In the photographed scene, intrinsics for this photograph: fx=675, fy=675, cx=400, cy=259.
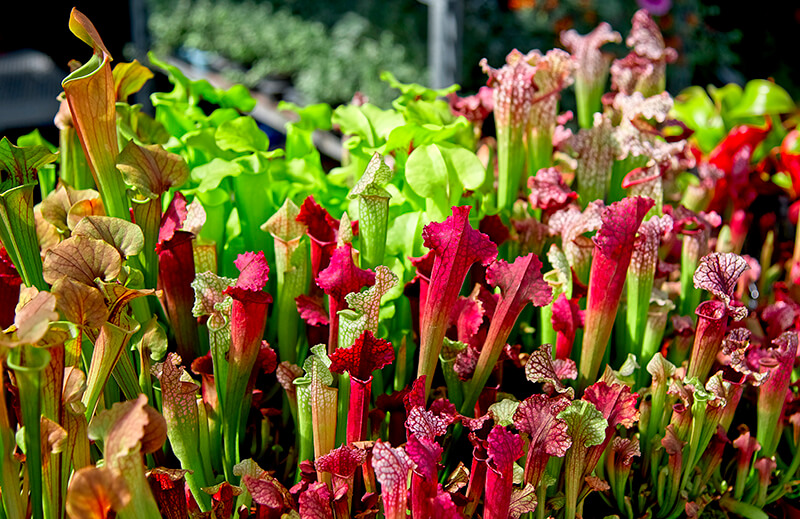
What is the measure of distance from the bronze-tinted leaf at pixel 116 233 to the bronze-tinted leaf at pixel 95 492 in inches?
7.9

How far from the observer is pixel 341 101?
12.2 feet

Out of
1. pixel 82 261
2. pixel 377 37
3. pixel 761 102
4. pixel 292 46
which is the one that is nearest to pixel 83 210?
pixel 82 261

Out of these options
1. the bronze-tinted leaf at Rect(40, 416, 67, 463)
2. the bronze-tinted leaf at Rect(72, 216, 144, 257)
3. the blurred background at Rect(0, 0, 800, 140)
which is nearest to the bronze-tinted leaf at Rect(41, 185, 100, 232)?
the bronze-tinted leaf at Rect(72, 216, 144, 257)

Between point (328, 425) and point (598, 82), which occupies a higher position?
point (598, 82)

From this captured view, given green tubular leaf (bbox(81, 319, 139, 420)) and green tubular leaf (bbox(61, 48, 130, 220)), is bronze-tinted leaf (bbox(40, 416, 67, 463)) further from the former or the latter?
green tubular leaf (bbox(61, 48, 130, 220))

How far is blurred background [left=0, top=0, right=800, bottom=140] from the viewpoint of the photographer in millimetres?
3545

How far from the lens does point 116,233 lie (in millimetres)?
568

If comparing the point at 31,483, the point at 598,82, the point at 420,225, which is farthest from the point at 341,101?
the point at 31,483

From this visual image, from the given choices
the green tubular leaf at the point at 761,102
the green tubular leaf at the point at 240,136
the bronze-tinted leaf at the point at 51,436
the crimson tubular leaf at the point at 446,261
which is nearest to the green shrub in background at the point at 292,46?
the green tubular leaf at the point at 761,102

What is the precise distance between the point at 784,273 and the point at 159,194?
93 centimetres

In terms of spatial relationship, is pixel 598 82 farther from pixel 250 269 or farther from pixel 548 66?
pixel 250 269

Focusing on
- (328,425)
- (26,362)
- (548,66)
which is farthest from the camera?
(548,66)

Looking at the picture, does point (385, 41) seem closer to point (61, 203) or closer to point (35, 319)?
point (61, 203)

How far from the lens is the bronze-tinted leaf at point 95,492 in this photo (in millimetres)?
413
